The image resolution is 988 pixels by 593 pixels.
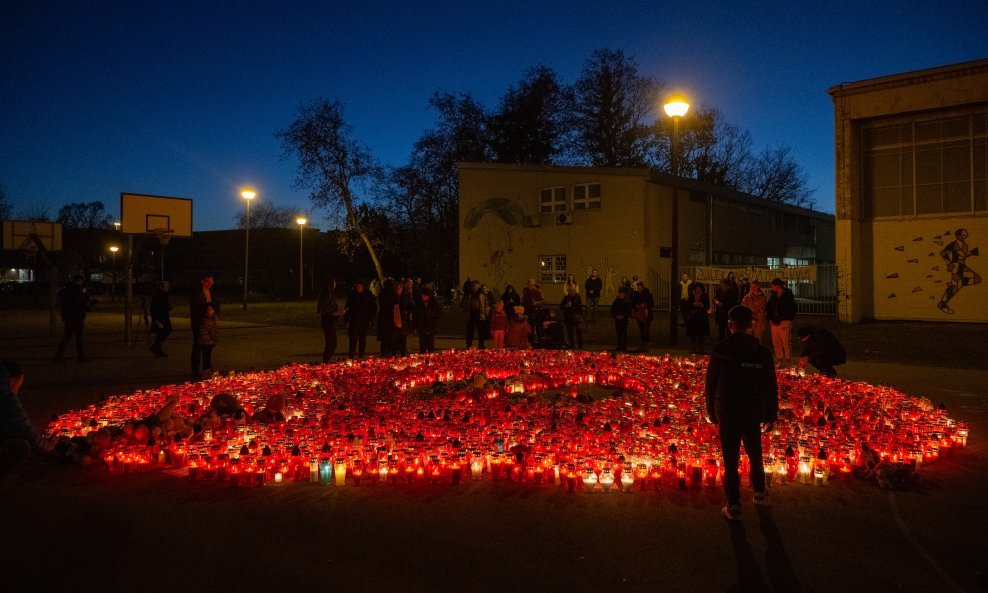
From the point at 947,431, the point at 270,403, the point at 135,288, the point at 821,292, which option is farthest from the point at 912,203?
the point at 135,288

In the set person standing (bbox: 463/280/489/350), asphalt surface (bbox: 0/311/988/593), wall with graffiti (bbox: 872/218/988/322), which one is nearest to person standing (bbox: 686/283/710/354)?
person standing (bbox: 463/280/489/350)

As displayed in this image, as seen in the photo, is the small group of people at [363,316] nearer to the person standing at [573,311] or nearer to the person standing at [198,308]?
the person standing at [198,308]

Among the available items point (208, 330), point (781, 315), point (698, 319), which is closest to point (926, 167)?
point (698, 319)

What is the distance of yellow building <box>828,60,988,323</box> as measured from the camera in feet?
73.6

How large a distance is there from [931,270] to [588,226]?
1352 cm

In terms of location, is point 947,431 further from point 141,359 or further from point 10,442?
point 141,359

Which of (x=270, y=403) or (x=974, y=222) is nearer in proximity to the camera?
(x=270, y=403)

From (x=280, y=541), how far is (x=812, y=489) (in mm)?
4528

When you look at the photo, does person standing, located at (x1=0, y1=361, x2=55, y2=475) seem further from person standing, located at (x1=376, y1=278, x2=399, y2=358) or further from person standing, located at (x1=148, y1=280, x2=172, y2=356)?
person standing, located at (x1=148, y1=280, x2=172, y2=356)

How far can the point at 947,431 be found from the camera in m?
7.49

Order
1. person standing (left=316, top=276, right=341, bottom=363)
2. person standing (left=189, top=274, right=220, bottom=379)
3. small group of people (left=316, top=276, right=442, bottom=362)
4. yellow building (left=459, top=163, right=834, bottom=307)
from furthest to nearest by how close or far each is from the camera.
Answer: yellow building (left=459, top=163, right=834, bottom=307) → small group of people (left=316, top=276, right=442, bottom=362) → person standing (left=316, top=276, right=341, bottom=363) → person standing (left=189, top=274, right=220, bottom=379)

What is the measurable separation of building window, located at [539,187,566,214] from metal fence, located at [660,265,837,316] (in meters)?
5.50

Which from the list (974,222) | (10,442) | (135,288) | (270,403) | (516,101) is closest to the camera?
(10,442)

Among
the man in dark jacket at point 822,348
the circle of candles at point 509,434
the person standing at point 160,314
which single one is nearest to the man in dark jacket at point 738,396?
the circle of candles at point 509,434
